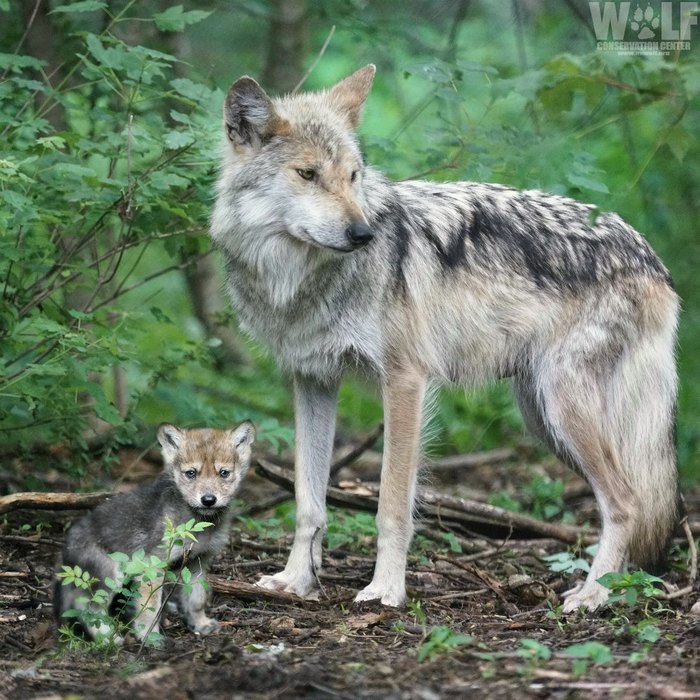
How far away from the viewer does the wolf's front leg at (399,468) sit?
5.67 m

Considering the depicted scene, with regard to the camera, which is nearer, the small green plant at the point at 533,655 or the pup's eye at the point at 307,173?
the small green plant at the point at 533,655

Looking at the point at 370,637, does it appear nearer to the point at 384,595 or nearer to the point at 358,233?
the point at 384,595

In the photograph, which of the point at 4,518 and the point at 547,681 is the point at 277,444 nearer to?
the point at 4,518

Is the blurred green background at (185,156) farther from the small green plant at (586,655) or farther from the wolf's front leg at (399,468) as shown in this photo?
the small green plant at (586,655)

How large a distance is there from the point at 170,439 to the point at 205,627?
0.94 metres

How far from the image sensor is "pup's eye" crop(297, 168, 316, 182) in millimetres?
5516

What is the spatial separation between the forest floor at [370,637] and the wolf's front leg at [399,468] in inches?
11.1

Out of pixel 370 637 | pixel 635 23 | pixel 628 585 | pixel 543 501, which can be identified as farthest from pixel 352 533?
pixel 635 23

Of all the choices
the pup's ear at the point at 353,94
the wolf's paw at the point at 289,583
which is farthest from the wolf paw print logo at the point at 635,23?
the wolf's paw at the point at 289,583

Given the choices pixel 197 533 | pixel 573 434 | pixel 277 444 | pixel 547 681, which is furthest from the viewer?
pixel 277 444

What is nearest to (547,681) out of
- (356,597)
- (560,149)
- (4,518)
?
(356,597)

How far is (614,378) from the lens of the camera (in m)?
6.30

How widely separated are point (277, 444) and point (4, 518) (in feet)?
5.75

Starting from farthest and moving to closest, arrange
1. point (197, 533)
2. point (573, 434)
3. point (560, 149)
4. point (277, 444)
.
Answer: point (277, 444), point (573, 434), point (197, 533), point (560, 149)
